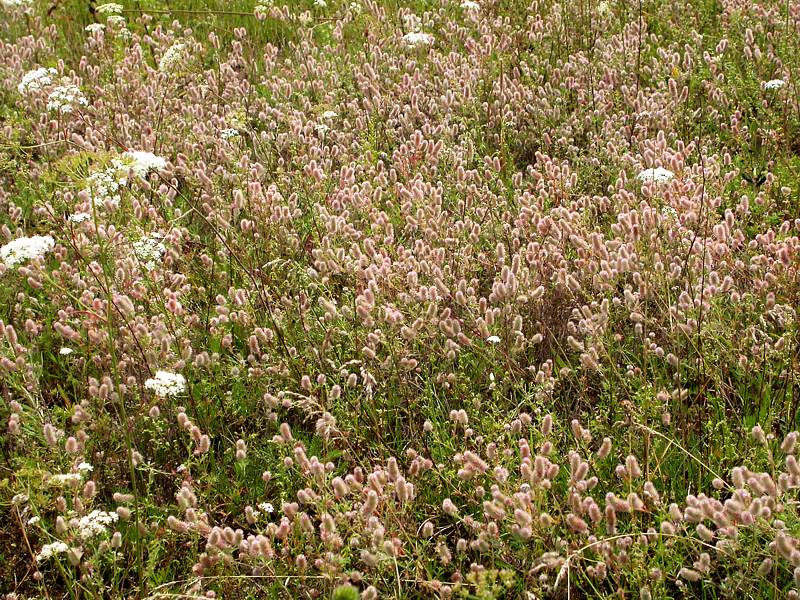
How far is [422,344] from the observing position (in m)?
3.28

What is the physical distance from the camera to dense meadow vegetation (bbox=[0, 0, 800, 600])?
2410mm

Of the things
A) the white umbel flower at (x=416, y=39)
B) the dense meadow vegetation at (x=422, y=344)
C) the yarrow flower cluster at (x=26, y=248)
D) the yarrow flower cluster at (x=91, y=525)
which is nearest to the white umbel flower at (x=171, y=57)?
the dense meadow vegetation at (x=422, y=344)

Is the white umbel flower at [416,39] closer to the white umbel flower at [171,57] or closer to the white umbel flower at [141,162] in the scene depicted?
the white umbel flower at [171,57]

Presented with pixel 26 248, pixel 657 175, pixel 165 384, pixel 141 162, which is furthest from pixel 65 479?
Result: pixel 657 175

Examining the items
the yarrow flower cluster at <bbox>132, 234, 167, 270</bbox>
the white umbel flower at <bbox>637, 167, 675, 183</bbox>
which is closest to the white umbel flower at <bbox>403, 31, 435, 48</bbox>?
the white umbel flower at <bbox>637, 167, 675, 183</bbox>

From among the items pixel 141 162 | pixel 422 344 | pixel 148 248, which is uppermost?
pixel 141 162

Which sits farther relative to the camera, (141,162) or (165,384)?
(141,162)

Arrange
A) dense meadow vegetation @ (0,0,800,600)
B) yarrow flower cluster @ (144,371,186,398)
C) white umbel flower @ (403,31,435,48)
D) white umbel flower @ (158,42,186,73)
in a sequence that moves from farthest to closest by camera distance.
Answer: white umbel flower @ (403,31,435,48)
white umbel flower @ (158,42,186,73)
yarrow flower cluster @ (144,371,186,398)
dense meadow vegetation @ (0,0,800,600)

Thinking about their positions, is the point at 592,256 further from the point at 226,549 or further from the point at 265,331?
the point at 226,549

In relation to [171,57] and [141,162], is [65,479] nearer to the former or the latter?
[141,162]

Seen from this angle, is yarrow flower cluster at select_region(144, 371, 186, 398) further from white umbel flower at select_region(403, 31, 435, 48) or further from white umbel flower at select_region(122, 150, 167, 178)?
white umbel flower at select_region(403, 31, 435, 48)

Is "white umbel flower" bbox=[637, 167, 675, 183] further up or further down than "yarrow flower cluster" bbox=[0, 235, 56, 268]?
further down

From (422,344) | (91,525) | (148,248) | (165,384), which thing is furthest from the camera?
(148,248)

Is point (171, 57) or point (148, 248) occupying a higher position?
point (171, 57)
